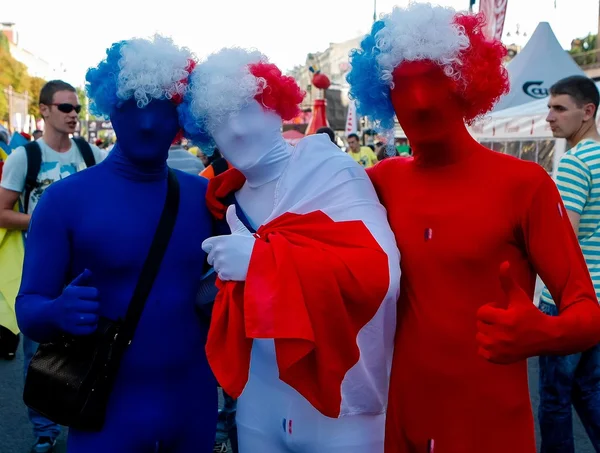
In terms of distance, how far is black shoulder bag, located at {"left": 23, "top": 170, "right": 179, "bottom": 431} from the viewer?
1.89 m

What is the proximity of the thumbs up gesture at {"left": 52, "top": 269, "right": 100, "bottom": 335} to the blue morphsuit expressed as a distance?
1 centimetres

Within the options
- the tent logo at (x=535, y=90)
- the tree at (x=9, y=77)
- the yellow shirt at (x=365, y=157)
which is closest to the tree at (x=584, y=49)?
the yellow shirt at (x=365, y=157)

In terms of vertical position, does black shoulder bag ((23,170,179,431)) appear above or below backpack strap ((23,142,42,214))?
below

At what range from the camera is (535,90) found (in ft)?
28.7

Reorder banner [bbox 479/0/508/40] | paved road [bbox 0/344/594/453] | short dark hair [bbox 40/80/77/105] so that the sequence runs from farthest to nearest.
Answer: banner [bbox 479/0/508/40] → short dark hair [bbox 40/80/77/105] → paved road [bbox 0/344/594/453]

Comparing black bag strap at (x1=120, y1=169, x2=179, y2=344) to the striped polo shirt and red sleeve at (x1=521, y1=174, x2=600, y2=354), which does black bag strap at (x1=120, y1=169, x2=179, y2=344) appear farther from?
the striped polo shirt

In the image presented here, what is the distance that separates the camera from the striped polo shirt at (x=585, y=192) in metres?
2.87

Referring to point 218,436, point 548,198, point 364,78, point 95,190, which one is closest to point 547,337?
point 548,198

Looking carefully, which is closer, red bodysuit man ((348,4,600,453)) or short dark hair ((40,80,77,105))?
red bodysuit man ((348,4,600,453))

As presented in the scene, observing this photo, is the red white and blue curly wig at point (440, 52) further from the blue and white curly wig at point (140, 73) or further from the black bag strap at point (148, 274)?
the black bag strap at point (148, 274)

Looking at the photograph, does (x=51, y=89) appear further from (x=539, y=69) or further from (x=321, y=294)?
(x=539, y=69)

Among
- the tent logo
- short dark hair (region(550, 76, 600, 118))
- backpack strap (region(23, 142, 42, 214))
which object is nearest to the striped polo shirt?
short dark hair (region(550, 76, 600, 118))

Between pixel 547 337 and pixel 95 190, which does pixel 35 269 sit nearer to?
pixel 95 190

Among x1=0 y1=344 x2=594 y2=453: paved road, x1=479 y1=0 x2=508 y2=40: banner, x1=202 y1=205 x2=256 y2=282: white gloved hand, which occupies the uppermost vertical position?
x1=479 y1=0 x2=508 y2=40: banner
